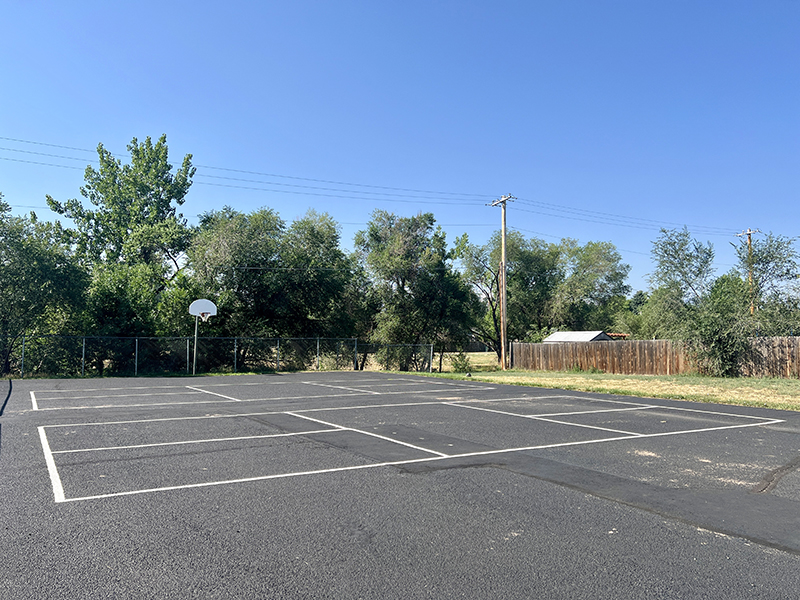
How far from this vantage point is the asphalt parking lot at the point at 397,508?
3.85 m

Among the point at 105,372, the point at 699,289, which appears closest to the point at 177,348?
the point at 105,372

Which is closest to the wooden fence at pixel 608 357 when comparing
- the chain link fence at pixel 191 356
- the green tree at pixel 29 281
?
the chain link fence at pixel 191 356

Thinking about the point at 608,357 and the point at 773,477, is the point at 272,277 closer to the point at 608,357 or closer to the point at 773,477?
the point at 608,357

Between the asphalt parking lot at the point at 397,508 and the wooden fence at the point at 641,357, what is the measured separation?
16367mm

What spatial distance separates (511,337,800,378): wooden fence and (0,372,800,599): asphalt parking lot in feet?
53.7

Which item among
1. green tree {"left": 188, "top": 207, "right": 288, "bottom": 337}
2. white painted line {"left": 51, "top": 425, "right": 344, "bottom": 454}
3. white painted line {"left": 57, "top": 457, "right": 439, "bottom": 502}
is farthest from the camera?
green tree {"left": 188, "top": 207, "right": 288, "bottom": 337}

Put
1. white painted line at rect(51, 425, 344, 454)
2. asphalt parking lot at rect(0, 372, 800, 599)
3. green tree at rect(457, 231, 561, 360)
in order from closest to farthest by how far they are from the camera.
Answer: asphalt parking lot at rect(0, 372, 800, 599) < white painted line at rect(51, 425, 344, 454) < green tree at rect(457, 231, 561, 360)

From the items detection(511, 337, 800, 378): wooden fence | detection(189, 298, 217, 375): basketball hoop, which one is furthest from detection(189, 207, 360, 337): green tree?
detection(511, 337, 800, 378): wooden fence

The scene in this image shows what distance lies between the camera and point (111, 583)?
3746mm

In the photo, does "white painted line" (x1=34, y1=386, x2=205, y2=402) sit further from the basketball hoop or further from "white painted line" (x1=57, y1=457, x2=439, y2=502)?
"white painted line" (x1=57, y1=457, x2=439, y2=502)

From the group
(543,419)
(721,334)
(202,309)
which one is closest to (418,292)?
(202,309)

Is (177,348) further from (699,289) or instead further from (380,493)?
(699,289)

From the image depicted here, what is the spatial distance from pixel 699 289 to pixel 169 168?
136ft

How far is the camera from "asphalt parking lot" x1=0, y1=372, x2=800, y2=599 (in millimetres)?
3854
